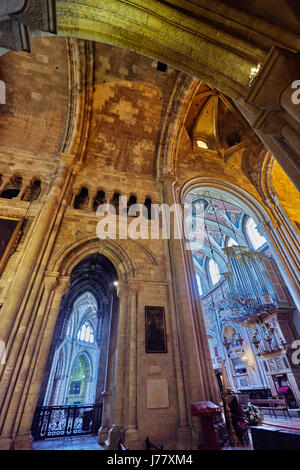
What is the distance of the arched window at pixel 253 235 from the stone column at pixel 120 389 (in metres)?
12.2

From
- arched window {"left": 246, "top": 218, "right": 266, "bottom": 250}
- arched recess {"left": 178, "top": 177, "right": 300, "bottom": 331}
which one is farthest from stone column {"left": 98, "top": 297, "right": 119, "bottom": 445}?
arched window {"left": 246, "top": 218, "right": 266, "bottom": 250}

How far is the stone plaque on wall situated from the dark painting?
704 mm

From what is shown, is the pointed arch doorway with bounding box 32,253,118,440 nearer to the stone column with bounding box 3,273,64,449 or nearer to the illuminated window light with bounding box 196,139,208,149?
the stone column with bounding box 3,273,64,449

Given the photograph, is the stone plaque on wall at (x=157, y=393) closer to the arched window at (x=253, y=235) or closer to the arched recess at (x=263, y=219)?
the arched recess at (x=263, y=219)

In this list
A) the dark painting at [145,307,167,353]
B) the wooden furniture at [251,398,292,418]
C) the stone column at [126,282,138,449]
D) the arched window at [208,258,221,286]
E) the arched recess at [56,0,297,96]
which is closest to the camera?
the arched recess at [56,0,297,96]

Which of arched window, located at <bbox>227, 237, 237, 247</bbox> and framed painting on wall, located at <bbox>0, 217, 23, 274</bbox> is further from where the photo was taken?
arched window, located at <bbox>227, 237, 237, 247</bbox>

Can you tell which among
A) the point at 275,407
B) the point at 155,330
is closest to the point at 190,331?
the point at 155,330

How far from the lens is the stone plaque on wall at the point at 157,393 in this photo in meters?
5.22

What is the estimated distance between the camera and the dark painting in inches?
232

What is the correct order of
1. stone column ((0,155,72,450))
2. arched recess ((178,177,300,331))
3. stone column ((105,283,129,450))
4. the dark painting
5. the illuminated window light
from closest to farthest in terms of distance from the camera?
stone column ((0,155,72,450)) → stone column ((105,283,129,450)) → the dark painting → arched recess ((178,177,300,331)) → the illuminated window light

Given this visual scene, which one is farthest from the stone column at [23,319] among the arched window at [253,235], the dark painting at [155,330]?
the arched window at [253,235]

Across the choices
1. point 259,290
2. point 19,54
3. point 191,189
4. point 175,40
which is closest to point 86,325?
point 259,290

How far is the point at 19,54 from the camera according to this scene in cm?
864

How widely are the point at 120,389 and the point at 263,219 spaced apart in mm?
10156
